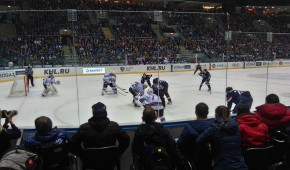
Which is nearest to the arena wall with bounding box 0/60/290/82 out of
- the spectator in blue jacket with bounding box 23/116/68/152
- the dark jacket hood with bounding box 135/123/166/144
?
the dark jacket hood with bounding box 135/123/166/144

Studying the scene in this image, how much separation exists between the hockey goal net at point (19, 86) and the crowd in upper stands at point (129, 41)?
84 centimetres

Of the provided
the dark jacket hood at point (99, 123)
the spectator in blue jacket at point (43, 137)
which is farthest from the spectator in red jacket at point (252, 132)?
the spectator in blue jacket at point (43, 137)

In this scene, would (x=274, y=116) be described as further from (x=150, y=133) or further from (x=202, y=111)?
(x=150, y=133)

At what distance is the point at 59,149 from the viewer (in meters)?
3.00

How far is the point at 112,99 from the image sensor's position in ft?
38.2

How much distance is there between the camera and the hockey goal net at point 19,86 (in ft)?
41.9

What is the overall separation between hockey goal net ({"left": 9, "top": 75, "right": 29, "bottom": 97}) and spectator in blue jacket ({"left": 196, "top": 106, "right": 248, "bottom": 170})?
1113cm

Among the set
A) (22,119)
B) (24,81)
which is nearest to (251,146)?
(22,119)

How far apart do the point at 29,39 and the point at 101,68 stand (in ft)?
11.3

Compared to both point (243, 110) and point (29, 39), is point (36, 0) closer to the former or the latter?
point (29, 39)

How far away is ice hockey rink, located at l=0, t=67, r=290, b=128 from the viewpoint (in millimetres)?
8598

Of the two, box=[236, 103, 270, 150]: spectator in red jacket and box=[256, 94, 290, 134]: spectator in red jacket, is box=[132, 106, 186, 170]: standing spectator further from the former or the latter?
box=[256, 94, 290, 134]: spectator in red jacket

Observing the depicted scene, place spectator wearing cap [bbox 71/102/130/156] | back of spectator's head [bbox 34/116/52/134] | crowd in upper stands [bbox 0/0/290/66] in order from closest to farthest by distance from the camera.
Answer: back of spectator's head [bbox 34/116/52/134], spectator wearing cap [bbox 71/102/130/156], crowd in upper stands [bbox 0/0/290/66]

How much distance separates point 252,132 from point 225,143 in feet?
1.46
